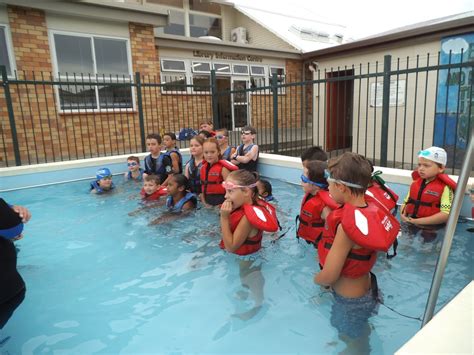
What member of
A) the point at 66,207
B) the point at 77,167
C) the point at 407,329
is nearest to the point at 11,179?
the point at 77,167

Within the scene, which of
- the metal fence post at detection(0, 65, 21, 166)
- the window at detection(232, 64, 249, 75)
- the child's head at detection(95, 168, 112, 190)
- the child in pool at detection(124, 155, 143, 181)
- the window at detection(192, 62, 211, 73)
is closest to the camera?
the child's head at detection(95, 168, 112, 190)

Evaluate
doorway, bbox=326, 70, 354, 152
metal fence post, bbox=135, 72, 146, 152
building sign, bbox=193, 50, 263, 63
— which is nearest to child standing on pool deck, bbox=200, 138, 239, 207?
metal fence post, bbox=135, 72, 146, 152

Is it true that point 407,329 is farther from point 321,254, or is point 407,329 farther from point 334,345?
point 321,254

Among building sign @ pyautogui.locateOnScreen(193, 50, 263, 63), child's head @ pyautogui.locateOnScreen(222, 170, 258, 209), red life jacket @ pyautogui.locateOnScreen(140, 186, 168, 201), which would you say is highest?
building sign @ pyautogui.locateOnScreen(193, 50, 263, 63)

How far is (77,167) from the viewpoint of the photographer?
753cm

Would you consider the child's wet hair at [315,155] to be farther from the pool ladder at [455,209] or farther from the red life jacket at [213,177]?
the pool ladder at [455,209]

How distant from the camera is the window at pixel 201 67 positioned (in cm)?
1305

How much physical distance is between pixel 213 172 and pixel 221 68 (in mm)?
10017

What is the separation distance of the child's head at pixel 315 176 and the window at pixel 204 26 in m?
17.6

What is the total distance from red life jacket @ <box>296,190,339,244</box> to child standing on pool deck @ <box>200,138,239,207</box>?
185 centimetres

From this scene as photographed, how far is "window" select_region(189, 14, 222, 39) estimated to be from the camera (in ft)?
62.0

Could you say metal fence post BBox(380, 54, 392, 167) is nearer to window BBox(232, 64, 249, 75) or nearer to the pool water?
the pool water

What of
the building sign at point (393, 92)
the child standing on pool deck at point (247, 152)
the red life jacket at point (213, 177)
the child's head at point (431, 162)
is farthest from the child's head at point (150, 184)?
the building sign at point (393, 92)

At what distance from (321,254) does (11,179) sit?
667 cm
